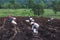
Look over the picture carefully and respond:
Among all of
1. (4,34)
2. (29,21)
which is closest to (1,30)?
(4,34)

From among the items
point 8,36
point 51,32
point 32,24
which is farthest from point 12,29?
point 51,32

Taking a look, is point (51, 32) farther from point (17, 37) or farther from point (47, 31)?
point (17, 37)

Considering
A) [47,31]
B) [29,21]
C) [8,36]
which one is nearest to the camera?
[8,36]

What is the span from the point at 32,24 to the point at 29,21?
0.37 meters

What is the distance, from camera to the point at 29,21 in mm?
6707

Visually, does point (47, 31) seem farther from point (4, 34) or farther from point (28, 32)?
point (4, 34)

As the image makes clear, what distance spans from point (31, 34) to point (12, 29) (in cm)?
55

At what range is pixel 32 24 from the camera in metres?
6.36

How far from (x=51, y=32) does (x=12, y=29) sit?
1146 millimetres

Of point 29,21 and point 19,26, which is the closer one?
point 19,26

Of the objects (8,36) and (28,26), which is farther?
(28,26)

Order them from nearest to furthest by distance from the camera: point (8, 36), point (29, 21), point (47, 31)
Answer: point (8, 36) → point (47, 31) → point (29, 21)

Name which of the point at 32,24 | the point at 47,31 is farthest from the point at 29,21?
the point at 47,31

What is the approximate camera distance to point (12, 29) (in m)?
5.97
